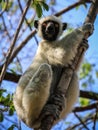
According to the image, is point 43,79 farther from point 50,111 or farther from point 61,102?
point 50,111

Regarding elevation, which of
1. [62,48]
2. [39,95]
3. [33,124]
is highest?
[62,48]

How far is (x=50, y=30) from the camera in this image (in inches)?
308

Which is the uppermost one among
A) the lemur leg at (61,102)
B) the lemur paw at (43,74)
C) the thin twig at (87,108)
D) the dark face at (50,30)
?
the dark face at (50,30)

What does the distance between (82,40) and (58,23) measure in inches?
58.0

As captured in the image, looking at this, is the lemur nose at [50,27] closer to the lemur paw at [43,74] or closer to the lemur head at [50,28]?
the lemur head at [50,28]

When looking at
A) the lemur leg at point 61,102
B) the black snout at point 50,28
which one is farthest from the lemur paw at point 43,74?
the black snout at point 50,28

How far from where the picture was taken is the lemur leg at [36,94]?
6.38 metres

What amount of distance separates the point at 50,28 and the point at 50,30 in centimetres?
6

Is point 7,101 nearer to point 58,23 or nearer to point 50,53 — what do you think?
point 50,53

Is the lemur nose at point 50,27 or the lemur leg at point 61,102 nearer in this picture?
the lemur leg at point 61,102

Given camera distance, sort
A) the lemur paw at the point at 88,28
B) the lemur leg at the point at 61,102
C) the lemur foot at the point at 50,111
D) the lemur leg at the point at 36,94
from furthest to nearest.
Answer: the lemur paw at the point at 88,28 → the lemur leg at the point at 36,94 → the lemur leg at the point at 61,102 → the lemur foot at the point at 50,111

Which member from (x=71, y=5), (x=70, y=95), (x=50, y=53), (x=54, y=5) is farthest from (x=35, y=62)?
(x=54, y=5)

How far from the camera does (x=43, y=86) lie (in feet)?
21.0

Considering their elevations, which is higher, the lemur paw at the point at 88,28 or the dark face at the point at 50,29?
the lemur paw at the point at 88,28
